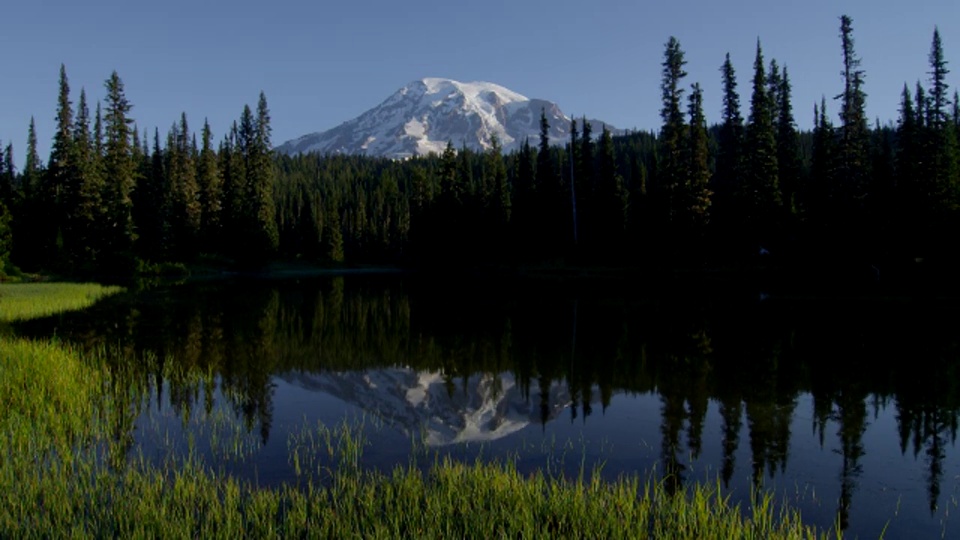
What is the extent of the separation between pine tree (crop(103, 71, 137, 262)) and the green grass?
70.9 ft

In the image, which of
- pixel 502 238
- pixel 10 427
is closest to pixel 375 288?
pixel 502 238

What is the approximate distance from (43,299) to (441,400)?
3020cm

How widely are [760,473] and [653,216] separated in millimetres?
54498

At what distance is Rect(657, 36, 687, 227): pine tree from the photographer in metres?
59.2

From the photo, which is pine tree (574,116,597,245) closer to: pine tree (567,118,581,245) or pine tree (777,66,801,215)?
pine tree (567,118,581,245)

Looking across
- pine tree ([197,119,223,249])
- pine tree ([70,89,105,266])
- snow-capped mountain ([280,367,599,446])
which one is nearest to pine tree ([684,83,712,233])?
snow-capped mountain ([280,367,599,446])

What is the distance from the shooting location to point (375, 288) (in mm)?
59719

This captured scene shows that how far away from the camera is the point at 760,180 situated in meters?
56.2

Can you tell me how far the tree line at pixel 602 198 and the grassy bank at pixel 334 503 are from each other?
135 feet

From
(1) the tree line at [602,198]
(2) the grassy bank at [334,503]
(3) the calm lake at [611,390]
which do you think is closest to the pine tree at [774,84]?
(1) the tree line at [602,198]

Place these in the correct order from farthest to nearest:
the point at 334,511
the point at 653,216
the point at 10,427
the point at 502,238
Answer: the point at 502,238, the point at 653,216, the point at 10,427, the point at 334,511

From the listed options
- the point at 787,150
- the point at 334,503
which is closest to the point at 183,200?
the point at 787,150

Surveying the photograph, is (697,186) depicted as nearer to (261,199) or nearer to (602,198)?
(602,198)

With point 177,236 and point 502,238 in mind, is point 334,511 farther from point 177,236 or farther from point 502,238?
point 177,236
